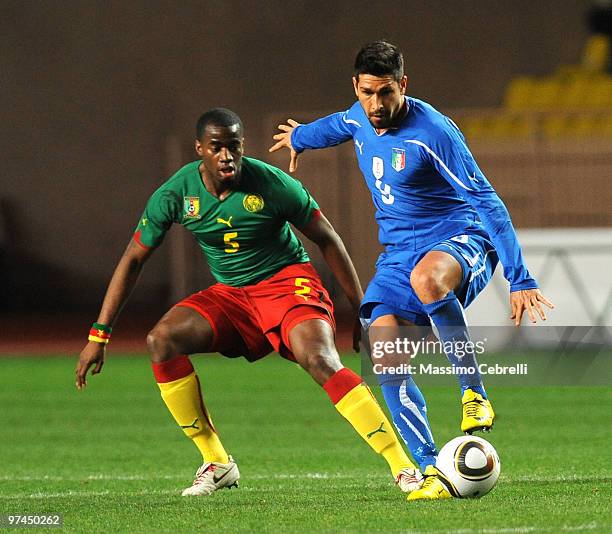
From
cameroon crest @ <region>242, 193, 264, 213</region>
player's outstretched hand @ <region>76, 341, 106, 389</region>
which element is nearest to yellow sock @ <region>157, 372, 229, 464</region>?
player's outstretched hand @ <region>76, 341, 106, 389</region>

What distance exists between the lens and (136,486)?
6668 mm

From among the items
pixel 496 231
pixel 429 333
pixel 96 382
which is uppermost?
pixel 496 231

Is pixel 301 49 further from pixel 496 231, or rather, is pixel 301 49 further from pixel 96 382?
pixel 496 231

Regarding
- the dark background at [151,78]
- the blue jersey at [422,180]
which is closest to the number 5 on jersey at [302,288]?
the blue jersey at [422,180]

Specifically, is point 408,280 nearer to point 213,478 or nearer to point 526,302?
point 526,302

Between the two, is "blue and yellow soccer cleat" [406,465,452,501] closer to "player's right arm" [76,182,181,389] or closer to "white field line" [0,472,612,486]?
"white field line" [0,472,612,486]

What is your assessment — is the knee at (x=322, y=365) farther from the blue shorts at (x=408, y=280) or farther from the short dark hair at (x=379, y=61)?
the short dark hair at (x=379, y=61)

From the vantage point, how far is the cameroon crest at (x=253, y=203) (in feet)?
20.8

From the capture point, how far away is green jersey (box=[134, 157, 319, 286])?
20.7 ft

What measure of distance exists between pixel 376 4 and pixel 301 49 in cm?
140

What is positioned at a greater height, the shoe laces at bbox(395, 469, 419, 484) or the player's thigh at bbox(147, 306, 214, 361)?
the player's thigh at bbox(147, 306, 214, 361)

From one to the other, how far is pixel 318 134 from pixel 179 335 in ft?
4.01

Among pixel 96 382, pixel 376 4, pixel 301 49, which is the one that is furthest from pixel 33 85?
pixel 96 382

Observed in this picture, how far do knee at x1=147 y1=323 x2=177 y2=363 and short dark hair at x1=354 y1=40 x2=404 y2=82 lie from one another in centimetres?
150
